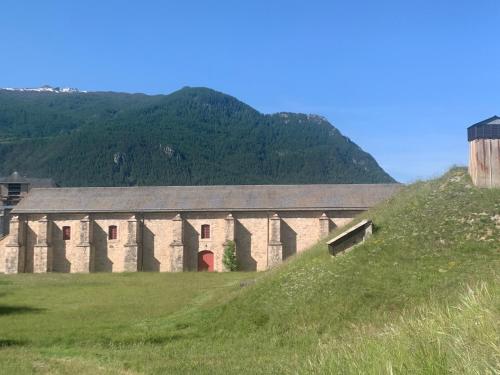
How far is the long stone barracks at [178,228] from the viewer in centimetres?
4153

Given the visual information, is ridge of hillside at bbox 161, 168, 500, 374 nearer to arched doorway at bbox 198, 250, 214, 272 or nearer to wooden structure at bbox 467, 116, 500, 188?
wooden structure at bbox 467, 116, 500, 188

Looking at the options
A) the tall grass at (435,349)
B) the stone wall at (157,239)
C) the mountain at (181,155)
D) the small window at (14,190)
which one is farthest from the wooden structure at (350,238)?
the mountain at (181,155)

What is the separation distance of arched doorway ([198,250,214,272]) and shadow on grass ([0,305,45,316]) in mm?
20784

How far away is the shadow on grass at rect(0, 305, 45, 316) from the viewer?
20.6 m

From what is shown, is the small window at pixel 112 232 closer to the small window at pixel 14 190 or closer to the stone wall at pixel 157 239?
the stone wall at pixel 157 239

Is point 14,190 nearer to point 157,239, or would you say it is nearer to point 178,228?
point 157,239

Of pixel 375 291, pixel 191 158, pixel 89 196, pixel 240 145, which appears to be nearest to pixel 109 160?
pixel 191 158

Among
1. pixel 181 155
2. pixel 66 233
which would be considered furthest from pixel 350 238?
pixel 181 155

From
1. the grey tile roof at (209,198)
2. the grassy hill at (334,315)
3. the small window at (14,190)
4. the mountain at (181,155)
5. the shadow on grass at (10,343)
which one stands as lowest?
the shadow on grass at (10,343)

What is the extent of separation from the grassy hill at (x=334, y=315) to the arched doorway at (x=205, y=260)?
1918 centimetres

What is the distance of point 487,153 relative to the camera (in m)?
19.0

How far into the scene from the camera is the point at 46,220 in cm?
4353

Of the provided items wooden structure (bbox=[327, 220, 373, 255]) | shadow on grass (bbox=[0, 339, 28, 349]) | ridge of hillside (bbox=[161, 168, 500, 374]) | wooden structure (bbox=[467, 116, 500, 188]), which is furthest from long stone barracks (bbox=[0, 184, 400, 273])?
shadow on grass (bbox=[0, 339, 28, 349])

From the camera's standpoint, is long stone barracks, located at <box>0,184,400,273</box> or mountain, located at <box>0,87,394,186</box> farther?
mountain, located at <box>0,87,394,186</box>
